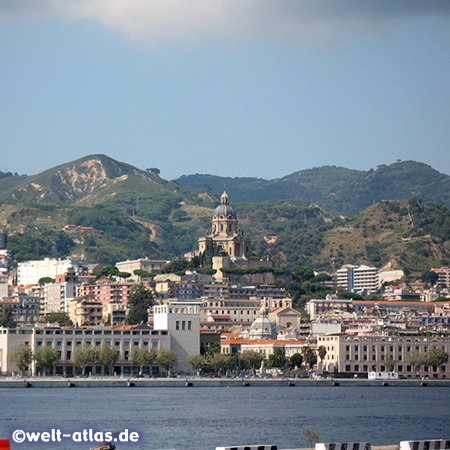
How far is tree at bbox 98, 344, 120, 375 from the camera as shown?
13612 centimetres

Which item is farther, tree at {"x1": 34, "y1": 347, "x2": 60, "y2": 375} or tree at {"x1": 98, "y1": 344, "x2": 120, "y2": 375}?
tree at {"x1": 98, "y1": 344, "x2": 120, "y2": 375}

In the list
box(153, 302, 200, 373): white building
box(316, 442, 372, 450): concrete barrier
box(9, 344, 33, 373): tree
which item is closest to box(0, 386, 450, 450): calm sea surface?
box(9, 344, 33, 373): tree

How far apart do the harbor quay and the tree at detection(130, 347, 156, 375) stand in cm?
693

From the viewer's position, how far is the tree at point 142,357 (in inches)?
5413

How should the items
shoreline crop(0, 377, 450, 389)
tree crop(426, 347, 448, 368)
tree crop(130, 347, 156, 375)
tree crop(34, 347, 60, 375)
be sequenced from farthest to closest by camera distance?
tree crop(426, 347, 448, 368)
tree crop(130, 347, 156, 375)
tree crop(34, 347, 60, 375)
shoreline crop(0, 377, 450, 389)

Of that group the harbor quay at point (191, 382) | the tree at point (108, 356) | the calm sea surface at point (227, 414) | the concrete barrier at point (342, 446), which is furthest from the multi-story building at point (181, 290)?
the concrete barrier at point (342, 446)

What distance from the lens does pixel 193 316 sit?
14825 cm

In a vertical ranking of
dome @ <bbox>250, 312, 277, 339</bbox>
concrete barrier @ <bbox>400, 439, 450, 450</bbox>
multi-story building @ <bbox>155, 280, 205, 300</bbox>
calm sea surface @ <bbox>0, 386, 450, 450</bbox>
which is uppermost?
multi-story building @ <bbox>155, 280, 205, 300</bbox>

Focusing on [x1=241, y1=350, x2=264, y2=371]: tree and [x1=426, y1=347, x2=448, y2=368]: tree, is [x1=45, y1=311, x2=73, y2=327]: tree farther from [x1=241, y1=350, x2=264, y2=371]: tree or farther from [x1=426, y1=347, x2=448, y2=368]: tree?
[x1=426, y1=347, x2=448, y2=368]: tree

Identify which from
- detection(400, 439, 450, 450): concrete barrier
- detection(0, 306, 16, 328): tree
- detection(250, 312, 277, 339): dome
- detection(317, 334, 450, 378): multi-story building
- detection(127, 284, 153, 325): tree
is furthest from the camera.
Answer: detection(0, 306, 16, 328): tree

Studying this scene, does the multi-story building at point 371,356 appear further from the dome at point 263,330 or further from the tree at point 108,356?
the tree at point 108,356

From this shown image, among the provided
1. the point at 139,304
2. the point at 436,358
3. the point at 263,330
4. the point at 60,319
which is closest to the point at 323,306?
the point at 263,330

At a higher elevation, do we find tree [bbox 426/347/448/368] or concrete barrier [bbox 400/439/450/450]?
tree [bbox 426/347/448/368]

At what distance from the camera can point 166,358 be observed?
452 feet
